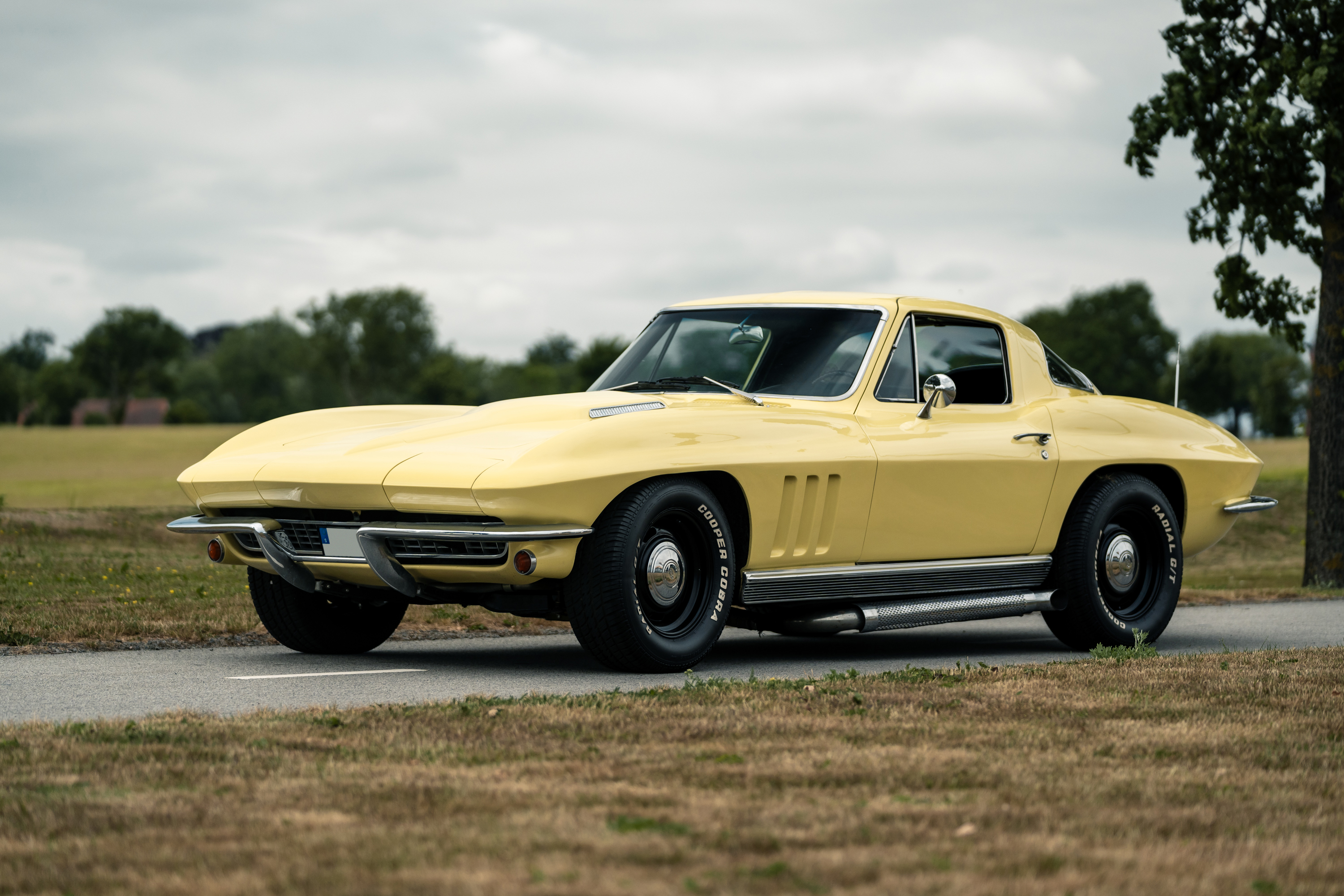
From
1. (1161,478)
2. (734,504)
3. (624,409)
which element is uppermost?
(624,409)

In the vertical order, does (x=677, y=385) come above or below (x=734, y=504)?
above

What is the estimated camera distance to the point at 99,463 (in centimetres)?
5616

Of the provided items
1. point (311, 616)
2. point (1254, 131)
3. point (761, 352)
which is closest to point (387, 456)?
point (311, 616)

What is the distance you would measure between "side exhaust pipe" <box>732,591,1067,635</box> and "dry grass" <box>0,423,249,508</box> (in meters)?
18.6

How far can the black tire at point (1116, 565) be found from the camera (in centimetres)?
877

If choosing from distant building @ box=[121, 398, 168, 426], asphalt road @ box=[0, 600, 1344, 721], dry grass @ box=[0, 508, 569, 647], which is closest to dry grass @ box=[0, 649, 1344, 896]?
asphalt road @ box=[0, 600, 1344, 721]

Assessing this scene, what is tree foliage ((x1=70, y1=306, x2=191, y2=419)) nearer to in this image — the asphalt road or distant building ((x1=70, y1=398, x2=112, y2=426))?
distant building ((x1=70, y1=398, x2=112, y2=426))

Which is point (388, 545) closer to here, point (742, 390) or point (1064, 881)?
point (742, 390)

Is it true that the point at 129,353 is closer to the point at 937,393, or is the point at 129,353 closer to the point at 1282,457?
the point at 1282,457

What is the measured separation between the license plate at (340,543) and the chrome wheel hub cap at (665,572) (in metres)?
1.26

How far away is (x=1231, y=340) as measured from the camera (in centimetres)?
13475

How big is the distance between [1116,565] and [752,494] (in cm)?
291

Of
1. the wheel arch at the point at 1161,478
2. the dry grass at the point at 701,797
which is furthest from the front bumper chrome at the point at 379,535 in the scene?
the wheel arch at the point at 1161,478

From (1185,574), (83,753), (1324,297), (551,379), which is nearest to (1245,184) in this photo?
(1324,297)
